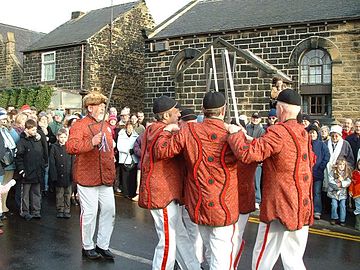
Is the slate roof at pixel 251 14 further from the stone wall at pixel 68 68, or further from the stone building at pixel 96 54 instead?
the stone wall at pixel 68 68

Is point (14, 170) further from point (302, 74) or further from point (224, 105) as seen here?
point (302, 74)

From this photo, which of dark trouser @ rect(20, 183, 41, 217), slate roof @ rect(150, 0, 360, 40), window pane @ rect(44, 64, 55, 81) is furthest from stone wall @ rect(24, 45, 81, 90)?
dark trouser @ rect(20, 183, 41, 217)

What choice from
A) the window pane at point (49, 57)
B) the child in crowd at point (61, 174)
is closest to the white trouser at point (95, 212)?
the child in crowd at point (61, 174)

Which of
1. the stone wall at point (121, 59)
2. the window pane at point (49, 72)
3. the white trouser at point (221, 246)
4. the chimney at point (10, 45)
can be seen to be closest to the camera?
the white trouser at point (221, 246)

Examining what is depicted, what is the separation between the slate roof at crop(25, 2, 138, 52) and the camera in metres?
27.3

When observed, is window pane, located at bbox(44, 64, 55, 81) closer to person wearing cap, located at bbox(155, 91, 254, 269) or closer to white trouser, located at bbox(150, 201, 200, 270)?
white trouser, located at bbox(150, 201, 200, 270)

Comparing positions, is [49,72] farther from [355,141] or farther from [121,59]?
[355,141]

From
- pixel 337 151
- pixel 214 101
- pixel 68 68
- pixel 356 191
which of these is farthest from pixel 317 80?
pixel 214 101

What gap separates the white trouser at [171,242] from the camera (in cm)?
505

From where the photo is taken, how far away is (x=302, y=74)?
19.7 metres

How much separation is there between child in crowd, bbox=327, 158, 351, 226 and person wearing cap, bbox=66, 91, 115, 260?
479 centimetres

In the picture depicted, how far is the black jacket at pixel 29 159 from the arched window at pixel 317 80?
13139 mm

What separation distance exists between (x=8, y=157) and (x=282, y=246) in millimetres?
6060

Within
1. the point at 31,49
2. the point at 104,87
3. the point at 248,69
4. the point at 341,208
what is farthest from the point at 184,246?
the point at 31,49
